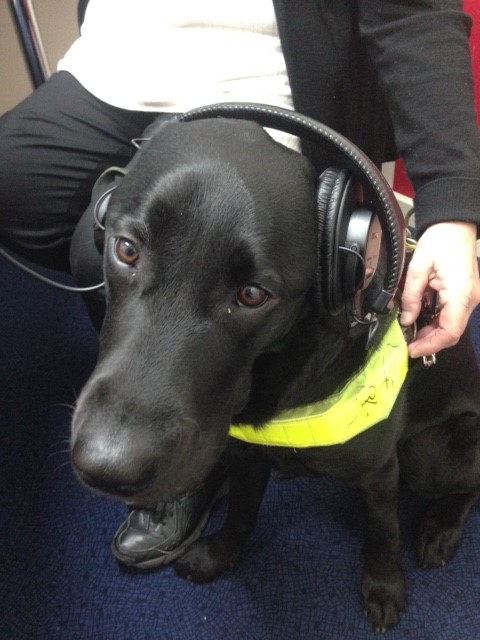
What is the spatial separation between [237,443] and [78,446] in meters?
0.39

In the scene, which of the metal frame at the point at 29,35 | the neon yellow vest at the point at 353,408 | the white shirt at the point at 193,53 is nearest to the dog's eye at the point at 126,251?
the neon yellow vest at the point at 353,408

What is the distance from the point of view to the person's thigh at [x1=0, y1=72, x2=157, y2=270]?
1.10 meters

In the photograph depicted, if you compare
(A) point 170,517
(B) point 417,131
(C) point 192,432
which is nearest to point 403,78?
(B) point 417,131

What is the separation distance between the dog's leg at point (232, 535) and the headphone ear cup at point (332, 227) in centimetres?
48

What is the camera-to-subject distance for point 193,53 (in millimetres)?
1004

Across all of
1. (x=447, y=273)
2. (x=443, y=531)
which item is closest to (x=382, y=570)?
(x=443, y=531)

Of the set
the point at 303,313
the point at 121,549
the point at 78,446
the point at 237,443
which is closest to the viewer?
the point at 78,446

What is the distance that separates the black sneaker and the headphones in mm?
583

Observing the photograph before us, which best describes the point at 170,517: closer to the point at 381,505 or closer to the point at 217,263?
the point at 381,505

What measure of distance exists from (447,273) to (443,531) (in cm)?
61

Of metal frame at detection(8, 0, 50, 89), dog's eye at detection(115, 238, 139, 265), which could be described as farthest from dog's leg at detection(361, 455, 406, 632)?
metal frame at detection(8, 0, 50, 89)

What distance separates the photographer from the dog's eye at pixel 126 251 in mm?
659

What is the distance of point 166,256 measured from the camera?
2.05 feet

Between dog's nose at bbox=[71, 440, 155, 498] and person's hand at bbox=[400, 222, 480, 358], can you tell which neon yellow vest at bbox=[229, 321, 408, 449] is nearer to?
person's hand at bbox=[400, 222, 480, 358]
